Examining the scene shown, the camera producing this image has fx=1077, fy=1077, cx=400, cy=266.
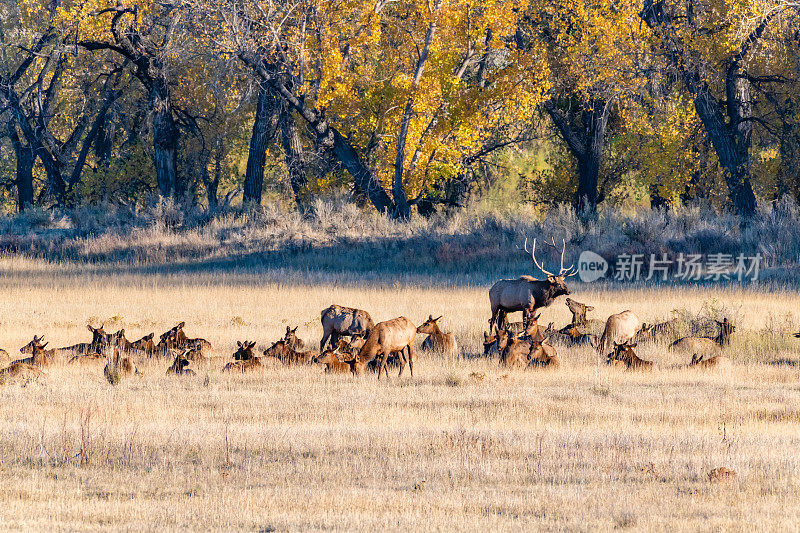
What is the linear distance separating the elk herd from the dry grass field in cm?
28

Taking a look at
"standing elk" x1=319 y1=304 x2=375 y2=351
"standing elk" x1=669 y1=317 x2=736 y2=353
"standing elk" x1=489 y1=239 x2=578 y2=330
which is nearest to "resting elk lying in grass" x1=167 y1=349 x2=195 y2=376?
"standing elk" x1=319 y1=304 x2=375 y2=351

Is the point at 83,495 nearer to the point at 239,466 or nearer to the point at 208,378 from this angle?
the point at 239,466

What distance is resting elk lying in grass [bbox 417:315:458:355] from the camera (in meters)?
15.6

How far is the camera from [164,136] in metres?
36.8

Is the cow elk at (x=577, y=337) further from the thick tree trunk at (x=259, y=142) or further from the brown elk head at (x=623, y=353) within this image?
the thick tree trunk at (x=259, y=142)

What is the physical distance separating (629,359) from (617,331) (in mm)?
1603

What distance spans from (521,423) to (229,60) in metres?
23.2

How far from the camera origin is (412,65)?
33.6 m

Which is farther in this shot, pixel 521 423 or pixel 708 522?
pixel 521 423

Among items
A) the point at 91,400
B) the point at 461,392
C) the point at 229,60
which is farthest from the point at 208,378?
the point at 229,60

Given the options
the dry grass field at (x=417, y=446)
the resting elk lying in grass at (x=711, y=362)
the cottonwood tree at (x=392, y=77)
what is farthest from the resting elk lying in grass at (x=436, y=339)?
the cottonwood tree at (x=392, y=77)

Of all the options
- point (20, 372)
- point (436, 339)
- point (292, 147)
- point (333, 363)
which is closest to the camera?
point (20, 372)

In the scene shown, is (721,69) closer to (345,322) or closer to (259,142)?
(259,142)

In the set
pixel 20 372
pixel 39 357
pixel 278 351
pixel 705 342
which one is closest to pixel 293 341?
pixel 278 351
